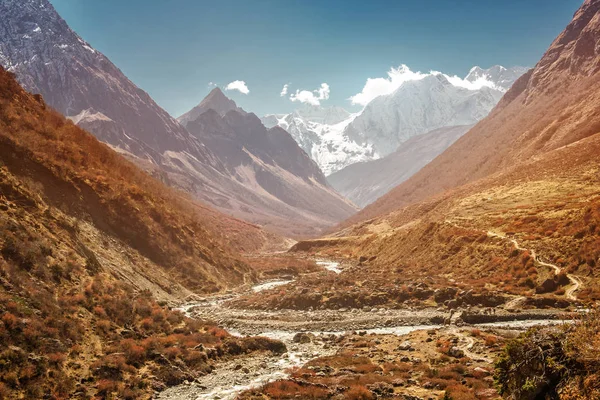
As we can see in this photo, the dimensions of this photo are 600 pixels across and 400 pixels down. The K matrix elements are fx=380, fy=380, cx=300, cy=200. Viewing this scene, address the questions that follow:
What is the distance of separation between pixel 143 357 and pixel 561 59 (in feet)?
678

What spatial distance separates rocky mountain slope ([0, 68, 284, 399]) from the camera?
1856 centimetres

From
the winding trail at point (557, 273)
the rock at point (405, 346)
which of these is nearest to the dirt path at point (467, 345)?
the rock at point (405, 346)

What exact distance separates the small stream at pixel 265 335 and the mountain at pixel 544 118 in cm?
8325

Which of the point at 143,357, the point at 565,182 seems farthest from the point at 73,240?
the point at 565,182

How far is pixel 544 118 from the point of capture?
13075cm

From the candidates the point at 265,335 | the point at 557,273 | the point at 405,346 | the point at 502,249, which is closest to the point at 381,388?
the point at 405,346

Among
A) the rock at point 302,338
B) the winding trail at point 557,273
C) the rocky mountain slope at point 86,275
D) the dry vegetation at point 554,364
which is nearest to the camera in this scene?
the dry vegetation at point 554,364

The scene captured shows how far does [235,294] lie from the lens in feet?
174

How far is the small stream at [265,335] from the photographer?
21234 millimetres

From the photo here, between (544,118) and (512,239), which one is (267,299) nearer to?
(512,239)

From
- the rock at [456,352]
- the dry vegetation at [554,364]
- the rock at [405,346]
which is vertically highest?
the dry vegetation at [554,364]

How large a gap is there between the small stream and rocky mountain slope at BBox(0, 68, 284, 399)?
1.44 metres

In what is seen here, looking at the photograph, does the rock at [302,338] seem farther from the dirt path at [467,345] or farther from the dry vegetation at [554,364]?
the dry vegetation at [554,364]

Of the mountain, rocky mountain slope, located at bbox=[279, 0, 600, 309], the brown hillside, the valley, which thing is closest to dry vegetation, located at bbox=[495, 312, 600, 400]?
the valley
